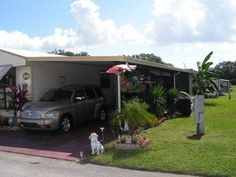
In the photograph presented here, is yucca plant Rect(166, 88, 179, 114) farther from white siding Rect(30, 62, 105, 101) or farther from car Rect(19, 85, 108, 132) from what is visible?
white siding Rect(30, 62, 105, 101)

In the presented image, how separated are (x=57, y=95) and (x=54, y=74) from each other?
6.82ft

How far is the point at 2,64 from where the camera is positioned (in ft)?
57.8

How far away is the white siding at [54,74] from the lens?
17000 millimetres

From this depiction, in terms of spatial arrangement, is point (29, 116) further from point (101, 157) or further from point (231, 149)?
point (231, 149)

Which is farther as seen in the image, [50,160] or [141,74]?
[141,74]

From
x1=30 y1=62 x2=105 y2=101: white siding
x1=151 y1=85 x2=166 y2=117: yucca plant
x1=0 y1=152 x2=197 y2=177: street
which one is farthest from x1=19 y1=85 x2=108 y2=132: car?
x1=0 y1=152 x2=197 y2=177: street

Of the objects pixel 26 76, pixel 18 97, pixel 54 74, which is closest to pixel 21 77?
pixel 26 76

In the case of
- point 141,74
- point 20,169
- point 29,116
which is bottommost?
point 20,169

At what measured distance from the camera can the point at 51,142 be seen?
13367mm

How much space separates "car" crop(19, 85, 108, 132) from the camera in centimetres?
1445

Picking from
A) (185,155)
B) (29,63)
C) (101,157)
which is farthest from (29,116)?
(185,155)

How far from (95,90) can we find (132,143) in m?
6.87

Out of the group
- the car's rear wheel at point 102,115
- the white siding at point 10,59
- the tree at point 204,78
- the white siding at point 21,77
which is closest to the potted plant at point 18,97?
the white siding at point 21,77

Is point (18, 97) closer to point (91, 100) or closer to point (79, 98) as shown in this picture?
point (79, 98)
